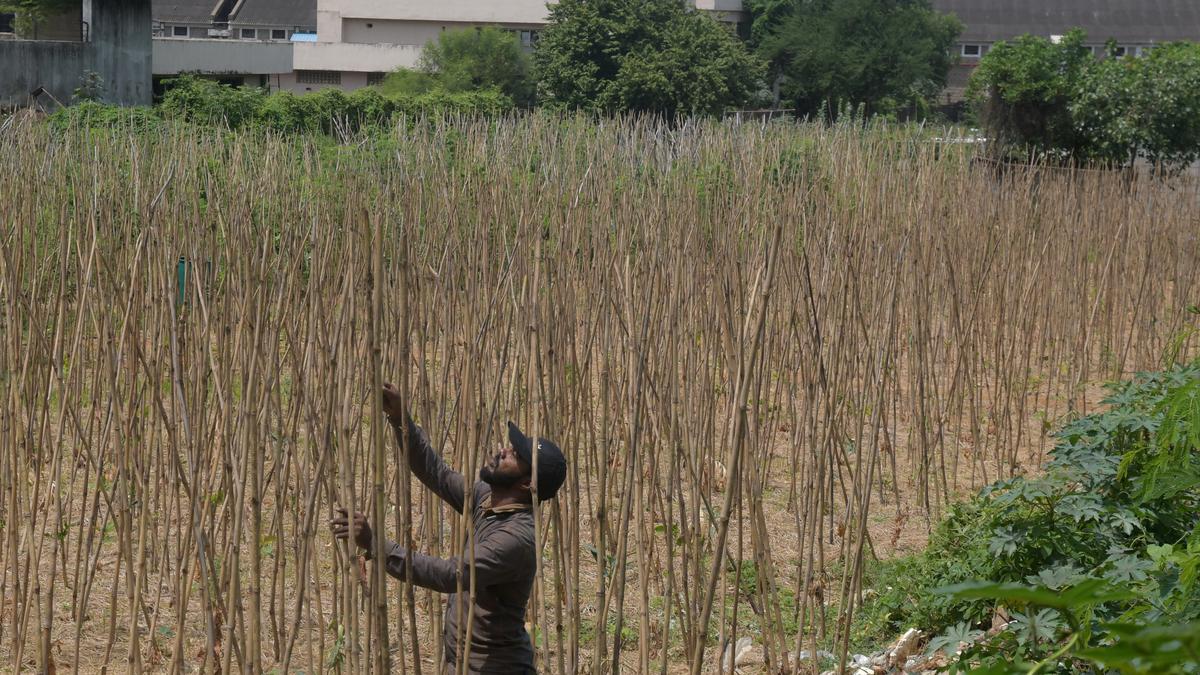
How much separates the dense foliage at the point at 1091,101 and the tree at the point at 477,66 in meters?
8.56

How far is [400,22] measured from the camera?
23.1 meters

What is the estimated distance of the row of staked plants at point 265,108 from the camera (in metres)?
8.27

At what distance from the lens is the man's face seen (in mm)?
1750

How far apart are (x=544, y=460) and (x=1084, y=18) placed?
27455 millimetres

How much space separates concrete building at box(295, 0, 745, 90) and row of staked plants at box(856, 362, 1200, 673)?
19837 mm

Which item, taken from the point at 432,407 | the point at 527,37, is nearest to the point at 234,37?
the point at 527,37

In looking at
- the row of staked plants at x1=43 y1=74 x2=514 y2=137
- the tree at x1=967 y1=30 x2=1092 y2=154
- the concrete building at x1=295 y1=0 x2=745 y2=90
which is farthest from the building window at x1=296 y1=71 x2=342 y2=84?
the tree at x1=967 y1=30 x2=1092 y2=154

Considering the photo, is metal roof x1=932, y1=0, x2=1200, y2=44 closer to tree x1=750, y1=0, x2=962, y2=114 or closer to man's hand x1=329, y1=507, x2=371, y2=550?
tree x1=750, y1=0, x2=962, y2=114

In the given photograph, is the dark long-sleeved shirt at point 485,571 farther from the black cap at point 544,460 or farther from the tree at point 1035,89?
the tree at point 1035,89

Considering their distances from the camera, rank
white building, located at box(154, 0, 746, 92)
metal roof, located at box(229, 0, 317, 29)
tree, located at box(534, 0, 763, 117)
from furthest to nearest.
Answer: metal roof, located at box(229, 0, 317, 29), white building, located at box(154, 0, 746, 92), tree, located at box(534, 0, 763, 117)

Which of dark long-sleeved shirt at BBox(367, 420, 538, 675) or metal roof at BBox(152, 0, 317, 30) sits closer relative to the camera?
dark long-sleeved shirt at BBox(367, 420, 538, 675)

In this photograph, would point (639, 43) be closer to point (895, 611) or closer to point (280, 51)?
point (280, 51)

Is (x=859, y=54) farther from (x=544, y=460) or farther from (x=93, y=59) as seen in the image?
(x=544, y=460)

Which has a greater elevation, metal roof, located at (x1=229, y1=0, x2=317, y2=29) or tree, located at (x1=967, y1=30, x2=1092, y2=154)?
metal roof, located at (x1=229, y1=0, x2=317, y2=29)
